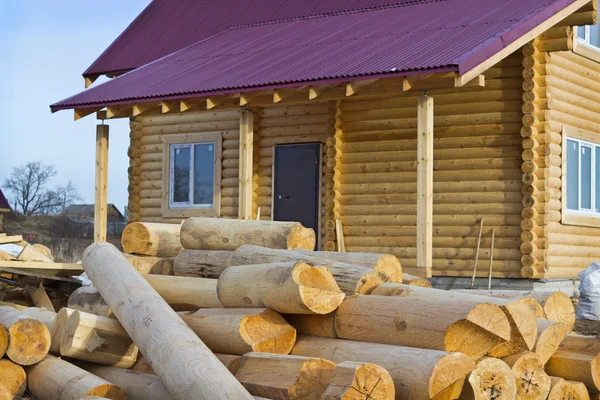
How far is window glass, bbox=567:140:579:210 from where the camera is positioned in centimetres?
1466

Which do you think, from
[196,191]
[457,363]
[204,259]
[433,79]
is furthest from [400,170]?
[457,363]

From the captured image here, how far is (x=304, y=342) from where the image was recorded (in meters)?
6.44

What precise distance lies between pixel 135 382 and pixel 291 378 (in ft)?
4.47

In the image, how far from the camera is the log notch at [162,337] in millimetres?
5383

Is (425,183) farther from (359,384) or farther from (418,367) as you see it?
(359,384)

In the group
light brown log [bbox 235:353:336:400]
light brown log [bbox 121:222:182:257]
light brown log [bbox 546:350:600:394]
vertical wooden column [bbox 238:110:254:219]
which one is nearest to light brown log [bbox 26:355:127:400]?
light brown log [bbox 235:353:336:400]

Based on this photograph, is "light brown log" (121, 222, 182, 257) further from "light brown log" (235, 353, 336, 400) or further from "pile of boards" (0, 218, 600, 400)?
"light brown log" (235, 353, 336, 400)

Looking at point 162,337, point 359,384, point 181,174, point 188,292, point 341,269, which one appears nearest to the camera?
point 359,384

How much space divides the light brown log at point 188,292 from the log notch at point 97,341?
35.8 inches

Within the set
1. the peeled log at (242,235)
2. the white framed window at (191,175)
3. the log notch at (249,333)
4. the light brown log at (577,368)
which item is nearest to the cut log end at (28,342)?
the log notch at (249,333)

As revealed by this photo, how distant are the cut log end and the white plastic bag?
332 inches

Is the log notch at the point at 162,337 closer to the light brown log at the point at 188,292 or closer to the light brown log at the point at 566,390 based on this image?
the light brown log at the point at 188,292

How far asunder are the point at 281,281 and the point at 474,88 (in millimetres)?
8634

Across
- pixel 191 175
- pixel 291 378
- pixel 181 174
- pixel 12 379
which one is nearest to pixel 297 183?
pixel 191 175
